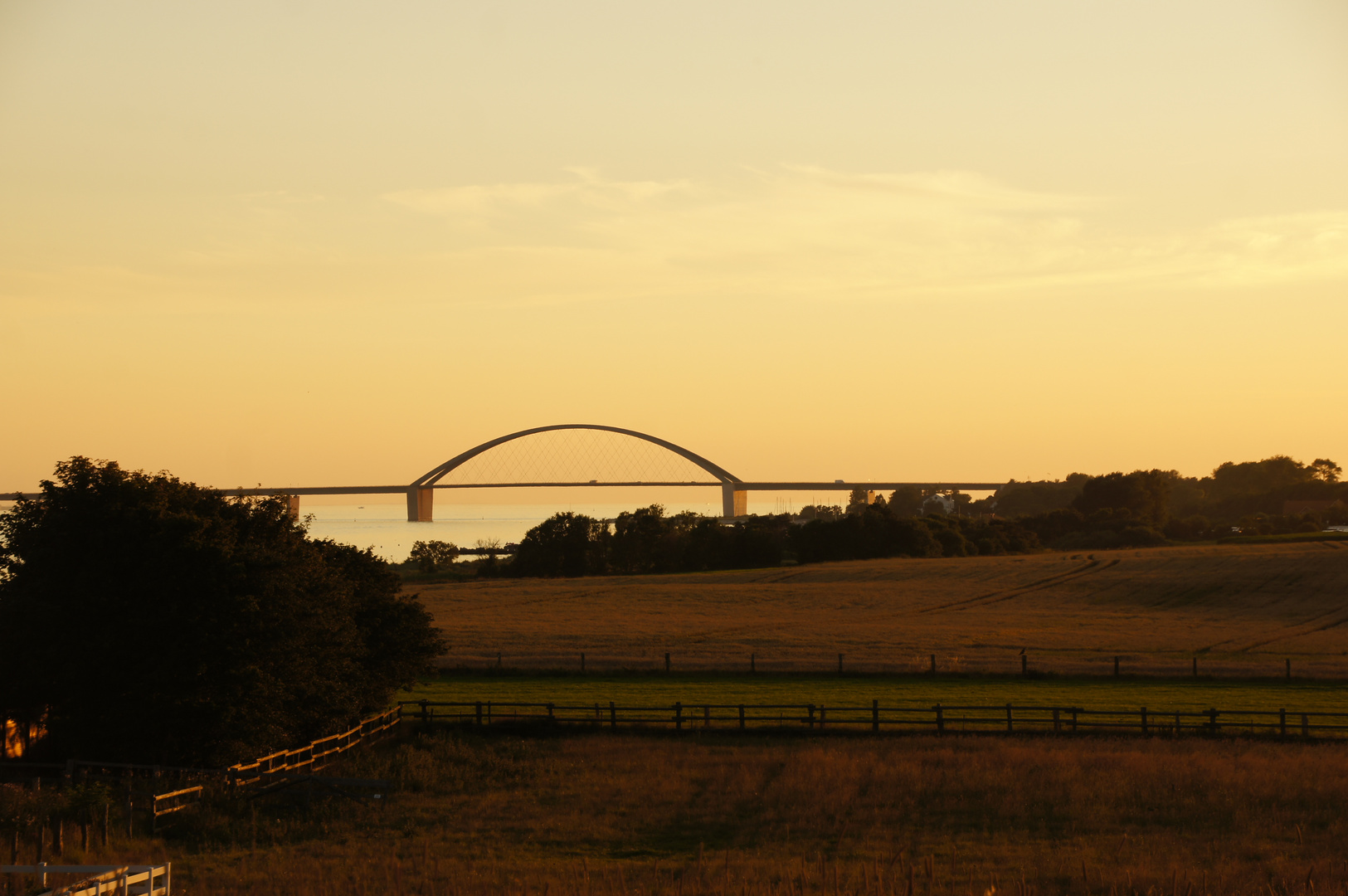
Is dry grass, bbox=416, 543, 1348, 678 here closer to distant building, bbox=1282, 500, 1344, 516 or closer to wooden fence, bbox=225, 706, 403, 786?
A: wooden fence, bbox=225, 706, 403, 786

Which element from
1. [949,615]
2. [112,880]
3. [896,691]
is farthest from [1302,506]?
[112,880]

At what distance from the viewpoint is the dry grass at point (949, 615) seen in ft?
160

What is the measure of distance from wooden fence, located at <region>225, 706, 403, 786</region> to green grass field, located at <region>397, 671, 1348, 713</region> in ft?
19.3

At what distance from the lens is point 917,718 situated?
3353cm

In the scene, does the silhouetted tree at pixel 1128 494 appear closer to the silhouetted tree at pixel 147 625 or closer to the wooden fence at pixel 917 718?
the wooden fence at pixel 917 718

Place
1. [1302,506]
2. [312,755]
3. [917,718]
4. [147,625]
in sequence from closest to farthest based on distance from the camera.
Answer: [147,625]
[312,755]
[917,718]
[1302,506]

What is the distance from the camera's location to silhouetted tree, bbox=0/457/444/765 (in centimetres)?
2594

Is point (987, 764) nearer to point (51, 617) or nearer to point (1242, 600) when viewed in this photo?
point (51, 617)

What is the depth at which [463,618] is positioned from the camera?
69.6 meters

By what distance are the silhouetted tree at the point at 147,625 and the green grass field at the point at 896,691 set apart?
39.0 feet

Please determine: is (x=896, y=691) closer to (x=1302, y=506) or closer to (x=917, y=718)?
(x=917, y=718)

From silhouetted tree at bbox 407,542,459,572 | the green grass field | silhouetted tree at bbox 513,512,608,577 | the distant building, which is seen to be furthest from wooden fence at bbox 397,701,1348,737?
the distant building

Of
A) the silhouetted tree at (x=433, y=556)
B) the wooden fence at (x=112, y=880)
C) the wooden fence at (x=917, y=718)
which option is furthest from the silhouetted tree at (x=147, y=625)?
the silhouetted tree at (x=433, y=556)

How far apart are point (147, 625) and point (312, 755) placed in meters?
4.86
